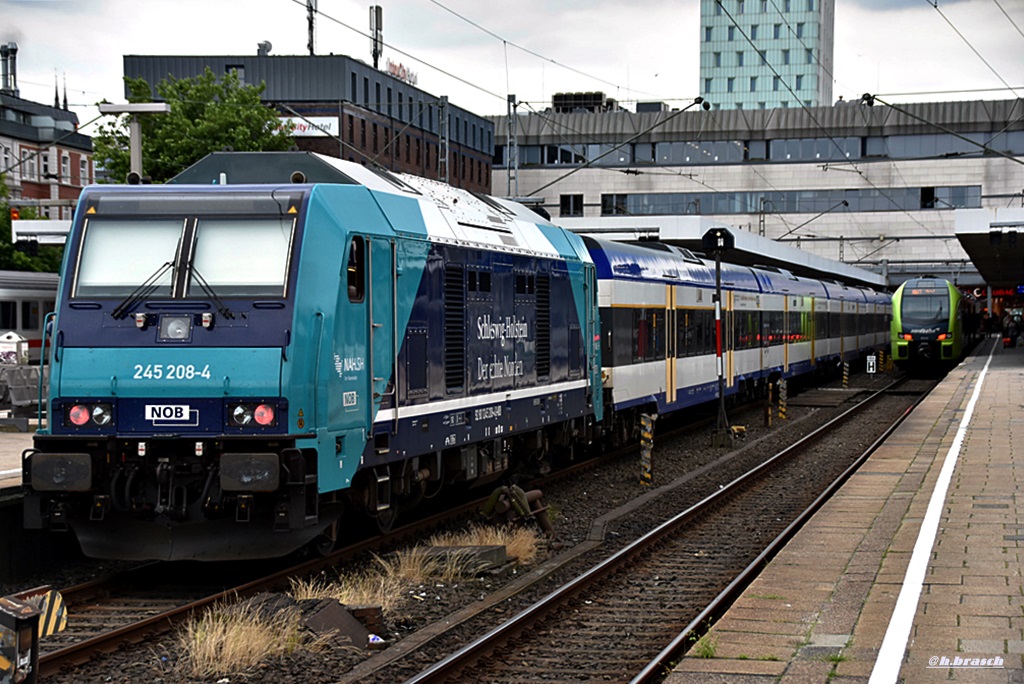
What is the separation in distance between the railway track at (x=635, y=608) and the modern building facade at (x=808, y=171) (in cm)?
6424

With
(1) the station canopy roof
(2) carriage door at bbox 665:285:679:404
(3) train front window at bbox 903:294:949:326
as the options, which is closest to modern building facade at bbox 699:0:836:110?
(1) the station canopy roof

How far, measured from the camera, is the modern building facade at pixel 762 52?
5655 inches

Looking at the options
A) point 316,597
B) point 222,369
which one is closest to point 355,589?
point 316,597

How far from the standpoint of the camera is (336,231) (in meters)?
10.9

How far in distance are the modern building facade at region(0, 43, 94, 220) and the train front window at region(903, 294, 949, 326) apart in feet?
152

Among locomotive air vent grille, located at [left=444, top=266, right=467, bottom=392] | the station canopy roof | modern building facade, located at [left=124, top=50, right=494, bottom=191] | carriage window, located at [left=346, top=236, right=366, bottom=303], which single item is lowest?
locomotive air vent grille, located at [left=444, top=266, right=467, bottom=392]

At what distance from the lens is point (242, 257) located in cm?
1073

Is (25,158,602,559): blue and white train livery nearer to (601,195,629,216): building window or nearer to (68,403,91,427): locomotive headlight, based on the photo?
(68,403,91,427): locomotive headlight

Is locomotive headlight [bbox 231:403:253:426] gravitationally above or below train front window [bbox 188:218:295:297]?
below

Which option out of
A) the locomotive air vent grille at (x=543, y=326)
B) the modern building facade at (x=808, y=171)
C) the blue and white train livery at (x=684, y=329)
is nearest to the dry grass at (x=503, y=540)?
the locomotive air vent grille at (x=543, y=326)

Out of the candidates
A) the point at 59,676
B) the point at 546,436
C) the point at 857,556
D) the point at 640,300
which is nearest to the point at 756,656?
the point at 857,556

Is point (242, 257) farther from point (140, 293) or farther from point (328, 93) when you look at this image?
point (328, 93)

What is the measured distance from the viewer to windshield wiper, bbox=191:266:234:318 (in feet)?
34.3

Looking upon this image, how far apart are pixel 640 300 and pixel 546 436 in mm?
5448
